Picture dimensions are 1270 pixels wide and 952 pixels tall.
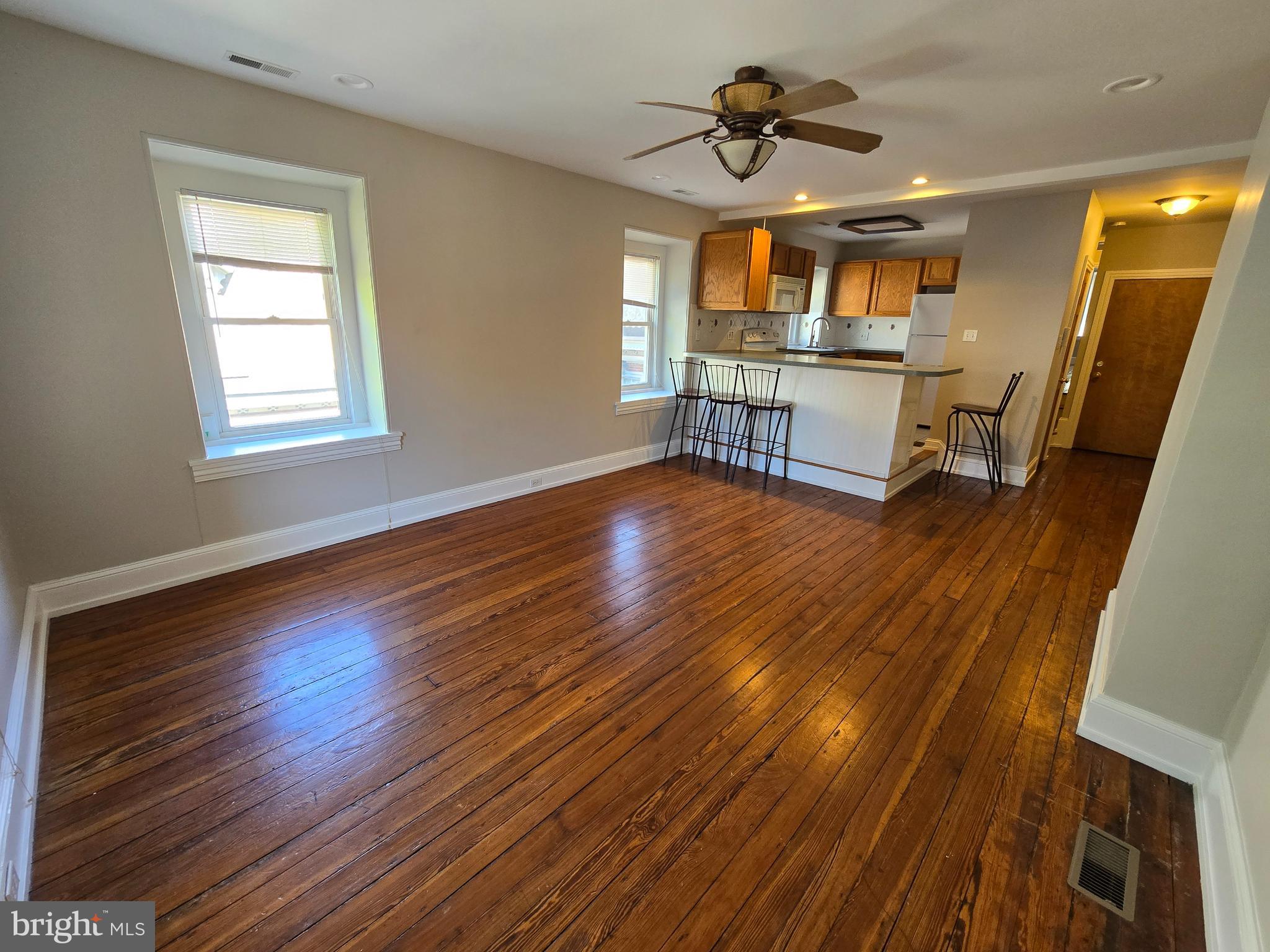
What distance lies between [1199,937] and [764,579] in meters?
1.89

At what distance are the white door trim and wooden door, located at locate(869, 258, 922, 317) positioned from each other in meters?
1.87

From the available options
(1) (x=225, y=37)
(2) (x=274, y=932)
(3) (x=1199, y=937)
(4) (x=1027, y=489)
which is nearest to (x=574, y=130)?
(1) (x=225, y=37)

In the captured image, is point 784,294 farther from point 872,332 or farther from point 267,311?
point 267,311

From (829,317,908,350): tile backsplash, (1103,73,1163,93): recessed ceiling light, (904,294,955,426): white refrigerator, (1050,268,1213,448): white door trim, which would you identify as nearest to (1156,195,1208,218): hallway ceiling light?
(1050,268,1213,448): white door trim

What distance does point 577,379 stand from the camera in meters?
4.46

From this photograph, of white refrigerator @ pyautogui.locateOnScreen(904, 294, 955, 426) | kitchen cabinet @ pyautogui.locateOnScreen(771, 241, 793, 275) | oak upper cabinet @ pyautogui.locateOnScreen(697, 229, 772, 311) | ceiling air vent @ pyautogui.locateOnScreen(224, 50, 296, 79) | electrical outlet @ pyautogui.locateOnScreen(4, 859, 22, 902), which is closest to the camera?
electrical outlet @ pyautogui.locateOnScreen(4, 859, 22, 902)

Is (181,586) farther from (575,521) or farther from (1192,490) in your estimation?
(1192,490)

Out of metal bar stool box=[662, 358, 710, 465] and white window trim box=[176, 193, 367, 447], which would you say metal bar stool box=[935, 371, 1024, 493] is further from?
white window trim box=[176, 193, 367, 447]

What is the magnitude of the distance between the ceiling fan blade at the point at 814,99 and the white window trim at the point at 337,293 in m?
2.32

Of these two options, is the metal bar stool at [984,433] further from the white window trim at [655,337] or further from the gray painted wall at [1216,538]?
the gray painted wall at [1216,538]

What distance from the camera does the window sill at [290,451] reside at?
277 cm

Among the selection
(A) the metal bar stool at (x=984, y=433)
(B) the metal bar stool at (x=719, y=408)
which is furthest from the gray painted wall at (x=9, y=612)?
(A) the metal bar stool at (x=984, y=433)

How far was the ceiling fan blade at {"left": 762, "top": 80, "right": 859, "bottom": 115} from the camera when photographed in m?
1.88

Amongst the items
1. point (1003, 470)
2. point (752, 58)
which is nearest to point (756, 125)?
point (752, 58)
